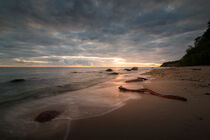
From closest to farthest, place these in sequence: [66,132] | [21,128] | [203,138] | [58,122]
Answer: [203,138] → [66,132] → [21,128] → [58,122]

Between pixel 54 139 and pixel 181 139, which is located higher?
pixel 181 139

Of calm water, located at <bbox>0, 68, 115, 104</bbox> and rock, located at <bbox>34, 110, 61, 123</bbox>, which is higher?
rock, located at <bbox>34, 110, 61, 123</bbox>

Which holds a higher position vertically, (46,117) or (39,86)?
(46,117)

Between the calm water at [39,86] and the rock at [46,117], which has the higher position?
the rock at [46,117]

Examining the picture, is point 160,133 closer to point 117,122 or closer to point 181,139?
point 181,139

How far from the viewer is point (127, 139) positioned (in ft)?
4.63

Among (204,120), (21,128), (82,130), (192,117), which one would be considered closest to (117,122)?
(82,130)

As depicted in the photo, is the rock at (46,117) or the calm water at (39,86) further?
the calm water at (39,86)

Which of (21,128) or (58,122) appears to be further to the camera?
(58,122)

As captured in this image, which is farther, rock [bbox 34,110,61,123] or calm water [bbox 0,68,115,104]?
A: calm water [bbox 0,68,115,104]

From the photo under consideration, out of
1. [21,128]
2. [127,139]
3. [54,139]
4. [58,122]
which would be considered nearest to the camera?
[127,139]

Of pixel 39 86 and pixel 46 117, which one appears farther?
pixel 39 86

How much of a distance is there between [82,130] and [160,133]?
5.02 ft

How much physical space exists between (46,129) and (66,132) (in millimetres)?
546
